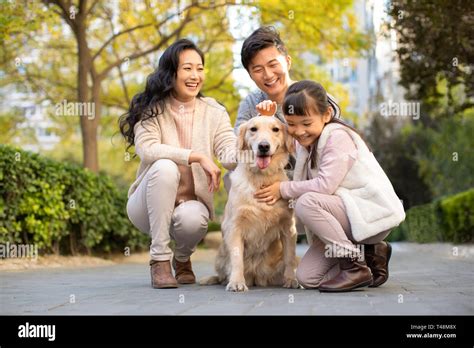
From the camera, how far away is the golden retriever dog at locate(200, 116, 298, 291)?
18.2 ft

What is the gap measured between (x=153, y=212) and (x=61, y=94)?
12.5 metres

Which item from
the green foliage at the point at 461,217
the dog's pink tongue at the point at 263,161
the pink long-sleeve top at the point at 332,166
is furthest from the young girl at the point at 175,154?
the green foliage at the point at 461,217

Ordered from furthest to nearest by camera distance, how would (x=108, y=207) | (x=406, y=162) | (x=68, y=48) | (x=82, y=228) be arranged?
1. (x=406, y=162)
2. (x=68, y=48)
3. (x=108, y=207)
4. (x=82, y=228)

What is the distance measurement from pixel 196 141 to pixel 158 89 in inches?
22.7

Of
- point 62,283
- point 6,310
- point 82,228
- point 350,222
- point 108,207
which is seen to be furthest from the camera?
point 108,207

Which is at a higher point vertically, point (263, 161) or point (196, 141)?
point (196, 141)

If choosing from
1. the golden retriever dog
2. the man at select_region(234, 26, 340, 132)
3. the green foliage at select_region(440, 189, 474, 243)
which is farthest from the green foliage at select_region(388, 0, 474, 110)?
the golden retriever dog

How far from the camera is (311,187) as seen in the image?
537 centimetres

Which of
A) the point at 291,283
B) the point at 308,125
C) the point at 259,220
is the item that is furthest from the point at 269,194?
the point at 291,283

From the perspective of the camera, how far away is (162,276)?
18.7ft

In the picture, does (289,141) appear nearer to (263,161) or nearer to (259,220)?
(263,161)

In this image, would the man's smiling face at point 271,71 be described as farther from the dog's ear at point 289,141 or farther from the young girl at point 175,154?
the dog's ear at point 289,141
